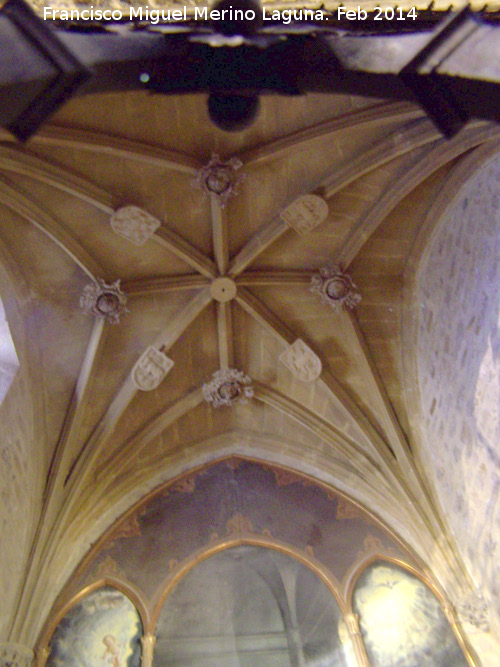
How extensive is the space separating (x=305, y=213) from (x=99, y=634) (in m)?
6.17

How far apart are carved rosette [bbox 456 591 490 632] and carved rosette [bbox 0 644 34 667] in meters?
4.96

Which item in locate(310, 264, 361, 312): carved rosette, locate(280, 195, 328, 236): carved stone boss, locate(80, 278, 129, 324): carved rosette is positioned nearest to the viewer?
locate(280, 195, 328, 236): carved stone boss

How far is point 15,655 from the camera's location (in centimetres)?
631

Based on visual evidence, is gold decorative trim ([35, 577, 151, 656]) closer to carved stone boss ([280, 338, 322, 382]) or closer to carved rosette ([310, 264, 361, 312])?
carved stone boss ([280, 338, 322, 382])

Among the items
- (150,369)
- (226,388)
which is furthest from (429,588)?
(150,369)

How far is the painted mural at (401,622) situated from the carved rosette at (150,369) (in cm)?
410

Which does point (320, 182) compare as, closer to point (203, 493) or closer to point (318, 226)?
point (318, 226)

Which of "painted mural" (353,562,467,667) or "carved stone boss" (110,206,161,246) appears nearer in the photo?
"painted mural" (353,562,467,667)

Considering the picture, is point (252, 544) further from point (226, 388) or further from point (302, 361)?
point (302, 361)

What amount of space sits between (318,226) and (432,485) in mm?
4053

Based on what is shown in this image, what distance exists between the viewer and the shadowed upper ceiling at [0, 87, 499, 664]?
7.34 metres

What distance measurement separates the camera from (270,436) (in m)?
9.60

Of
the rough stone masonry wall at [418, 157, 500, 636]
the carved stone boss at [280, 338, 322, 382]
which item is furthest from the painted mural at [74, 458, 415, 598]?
the carved stone boss at [280, 338, 322, 382]

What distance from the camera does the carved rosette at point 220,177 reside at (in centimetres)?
784
